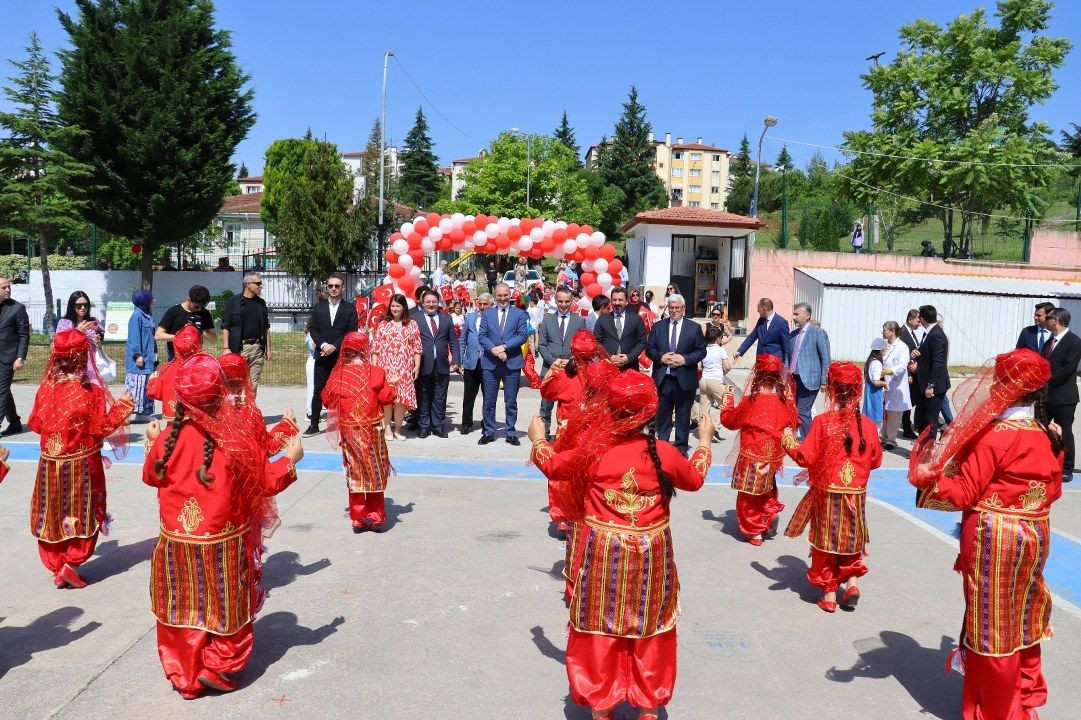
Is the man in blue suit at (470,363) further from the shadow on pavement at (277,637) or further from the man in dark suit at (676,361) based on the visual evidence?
the shadow on pavement at (277,637)

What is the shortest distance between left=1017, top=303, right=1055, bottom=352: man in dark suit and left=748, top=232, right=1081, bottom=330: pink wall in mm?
15586

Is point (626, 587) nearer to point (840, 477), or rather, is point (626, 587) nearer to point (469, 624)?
point (469, 624)

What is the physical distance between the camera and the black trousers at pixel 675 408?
9.75 meters

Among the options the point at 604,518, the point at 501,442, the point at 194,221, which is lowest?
→ the point at 501,442

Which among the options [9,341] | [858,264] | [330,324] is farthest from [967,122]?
[9,341]

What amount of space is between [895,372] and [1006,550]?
7.16 m

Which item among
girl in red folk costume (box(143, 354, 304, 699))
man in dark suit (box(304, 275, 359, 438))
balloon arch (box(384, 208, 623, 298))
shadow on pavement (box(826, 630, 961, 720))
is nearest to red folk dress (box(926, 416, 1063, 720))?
shadow on pavement (box(826, 630, 961, 720))

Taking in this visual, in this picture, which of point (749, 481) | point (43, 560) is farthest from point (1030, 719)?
point (43, 560)

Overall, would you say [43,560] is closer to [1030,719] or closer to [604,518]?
[604,518]

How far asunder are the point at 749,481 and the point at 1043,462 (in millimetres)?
3077

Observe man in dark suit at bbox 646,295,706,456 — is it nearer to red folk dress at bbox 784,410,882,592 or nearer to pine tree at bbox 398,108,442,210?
red folk dress at bbox 784,410,882,592

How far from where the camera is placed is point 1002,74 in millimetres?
27219

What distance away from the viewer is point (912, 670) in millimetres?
4805

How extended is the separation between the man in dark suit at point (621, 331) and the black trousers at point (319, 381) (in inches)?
132
